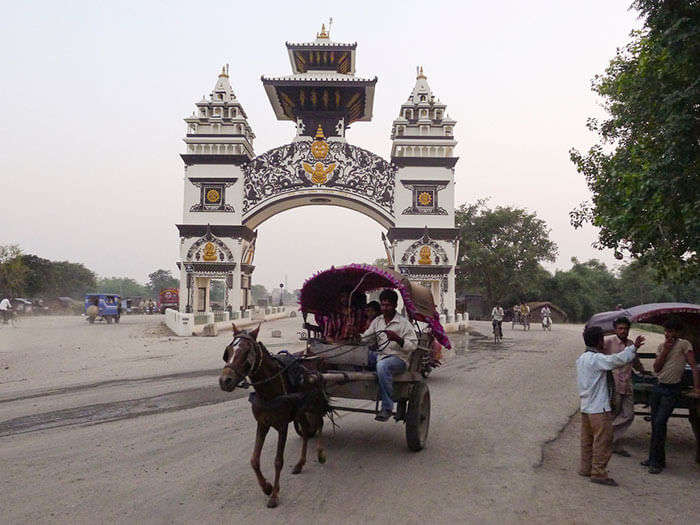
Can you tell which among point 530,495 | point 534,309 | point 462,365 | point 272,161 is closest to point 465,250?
point 534,309

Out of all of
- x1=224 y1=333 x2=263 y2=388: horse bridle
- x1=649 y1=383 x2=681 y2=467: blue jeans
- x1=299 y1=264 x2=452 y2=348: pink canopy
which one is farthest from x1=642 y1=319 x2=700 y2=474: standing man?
x1=224 y1=333 x2=263 y2=388: horse bridle

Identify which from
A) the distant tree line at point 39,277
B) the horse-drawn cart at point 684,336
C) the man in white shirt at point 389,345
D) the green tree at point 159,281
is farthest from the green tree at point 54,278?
the horse-drawn cart at point 684,336

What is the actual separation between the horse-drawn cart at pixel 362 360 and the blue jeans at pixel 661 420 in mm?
2519

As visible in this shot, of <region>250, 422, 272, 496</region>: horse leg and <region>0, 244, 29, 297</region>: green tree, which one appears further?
<region>0, 244, 29, 297</region>: green tree

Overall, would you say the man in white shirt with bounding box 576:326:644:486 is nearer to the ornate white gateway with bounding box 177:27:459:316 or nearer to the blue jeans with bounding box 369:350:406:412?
the blue jeans with bounding box 369:350:406:412

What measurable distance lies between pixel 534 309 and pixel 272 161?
29028mm

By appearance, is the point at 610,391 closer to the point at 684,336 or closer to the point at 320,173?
the point at 684,336

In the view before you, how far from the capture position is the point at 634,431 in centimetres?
750

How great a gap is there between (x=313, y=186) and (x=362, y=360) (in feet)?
74.6

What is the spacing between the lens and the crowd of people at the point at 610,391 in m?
5.16

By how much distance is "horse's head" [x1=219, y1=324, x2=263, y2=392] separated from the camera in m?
4.10

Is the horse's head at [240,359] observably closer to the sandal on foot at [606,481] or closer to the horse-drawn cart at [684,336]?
the sandal on foot at [606,481]

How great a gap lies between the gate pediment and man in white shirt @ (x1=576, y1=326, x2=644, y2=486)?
2336 centimetres

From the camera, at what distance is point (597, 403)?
206 inches
